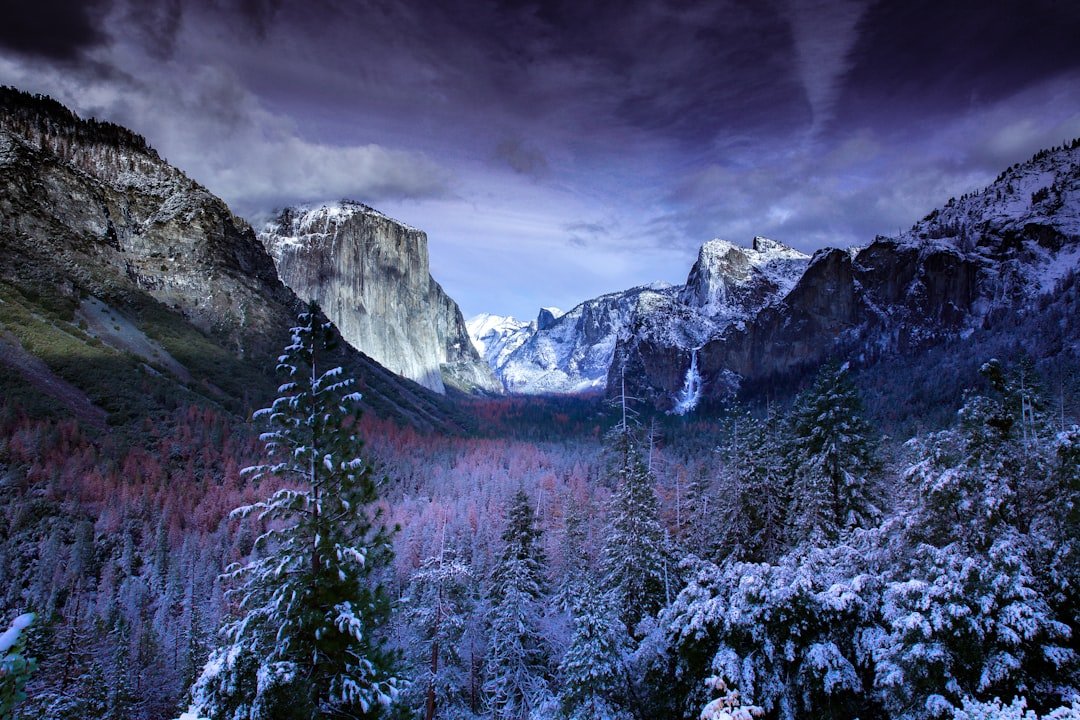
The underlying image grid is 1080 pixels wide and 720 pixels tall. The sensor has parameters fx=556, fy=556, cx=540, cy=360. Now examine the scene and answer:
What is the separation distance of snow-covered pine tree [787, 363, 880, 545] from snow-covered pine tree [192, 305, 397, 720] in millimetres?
15274

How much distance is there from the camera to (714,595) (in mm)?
13461

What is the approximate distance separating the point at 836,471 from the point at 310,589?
18.2m

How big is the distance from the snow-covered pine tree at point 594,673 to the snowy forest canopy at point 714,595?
0.21 ft

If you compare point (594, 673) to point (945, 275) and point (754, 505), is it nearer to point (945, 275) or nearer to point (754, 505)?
point (754, 505)

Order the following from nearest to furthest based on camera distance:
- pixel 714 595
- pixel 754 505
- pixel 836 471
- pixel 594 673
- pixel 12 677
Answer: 1. pixel 12 677
2. pixel 714 595
3. pixel 594 673
4. pixel 836 471
5. pixel 754 505

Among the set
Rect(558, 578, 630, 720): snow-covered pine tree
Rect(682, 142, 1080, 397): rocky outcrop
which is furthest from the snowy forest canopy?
Rect(682, 142, 1080, 397): rocky outcrop

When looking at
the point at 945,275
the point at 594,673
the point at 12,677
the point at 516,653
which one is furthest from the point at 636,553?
the point at 945,275

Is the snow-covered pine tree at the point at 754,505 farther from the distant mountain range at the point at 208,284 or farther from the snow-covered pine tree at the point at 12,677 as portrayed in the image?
the distant mountain range at the point at 208,284

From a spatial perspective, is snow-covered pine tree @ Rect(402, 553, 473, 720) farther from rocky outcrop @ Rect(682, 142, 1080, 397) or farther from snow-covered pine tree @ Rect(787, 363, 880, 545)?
rocky outcrop @ Rect(682, 142, 1080, 397)

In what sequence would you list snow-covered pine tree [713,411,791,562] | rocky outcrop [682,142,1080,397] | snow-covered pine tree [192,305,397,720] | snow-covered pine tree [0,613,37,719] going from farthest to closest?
rocky outcrop [682,142,1080,397] → snow-covered pine tree [713,411,791,562] → snow-covered pine tree [192,305,397,720] → snow-covered pine tree [0,613,37,719]

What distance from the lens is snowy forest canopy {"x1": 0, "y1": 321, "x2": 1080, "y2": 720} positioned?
34.6 feet

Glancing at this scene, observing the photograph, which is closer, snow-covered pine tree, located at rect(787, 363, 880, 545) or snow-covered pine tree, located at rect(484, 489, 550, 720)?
snow-covered pine tree, located at rect(787, 363, 880, 545)

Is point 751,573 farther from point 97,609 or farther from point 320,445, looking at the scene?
point 97,609

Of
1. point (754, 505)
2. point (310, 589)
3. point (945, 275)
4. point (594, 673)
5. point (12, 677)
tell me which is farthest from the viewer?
point (945, 275)
